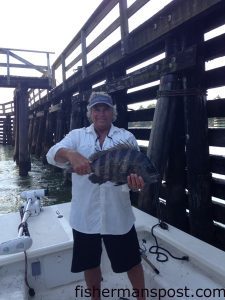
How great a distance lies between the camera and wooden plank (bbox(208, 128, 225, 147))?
161 inches

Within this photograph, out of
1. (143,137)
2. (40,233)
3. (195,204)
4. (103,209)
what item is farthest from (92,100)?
(143,137)

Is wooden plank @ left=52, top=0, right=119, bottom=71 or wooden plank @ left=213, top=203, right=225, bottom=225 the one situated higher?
wooden plank @ left=52, top=0, right=119, bottom=71

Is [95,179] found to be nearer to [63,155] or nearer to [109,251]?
[63,155]

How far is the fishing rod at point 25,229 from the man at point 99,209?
0.44m

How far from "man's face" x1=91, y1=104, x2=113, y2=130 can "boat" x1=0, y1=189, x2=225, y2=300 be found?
115 centimetres

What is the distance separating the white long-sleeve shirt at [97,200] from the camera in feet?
8.81

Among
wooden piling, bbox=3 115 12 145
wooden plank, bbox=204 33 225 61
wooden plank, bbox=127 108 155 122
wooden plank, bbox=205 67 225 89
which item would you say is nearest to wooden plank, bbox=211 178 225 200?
wooden plank, bbox=205 67 225 89

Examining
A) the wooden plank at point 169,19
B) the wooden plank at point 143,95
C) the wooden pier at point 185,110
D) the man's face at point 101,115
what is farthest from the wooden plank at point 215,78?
the man's face at point 101,115

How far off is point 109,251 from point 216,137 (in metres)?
2.22

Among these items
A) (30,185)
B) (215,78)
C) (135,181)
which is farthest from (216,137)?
(30,185)

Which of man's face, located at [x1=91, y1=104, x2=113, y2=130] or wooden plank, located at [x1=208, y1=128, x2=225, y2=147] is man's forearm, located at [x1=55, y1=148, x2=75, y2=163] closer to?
man's face, located at [x1=91, y1=104, x2=113, y2=130]

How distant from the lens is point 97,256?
110 inches

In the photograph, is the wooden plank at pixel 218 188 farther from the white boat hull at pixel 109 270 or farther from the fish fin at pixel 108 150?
the fish fin at pixel 108 150

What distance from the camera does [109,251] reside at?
2.77 meters
